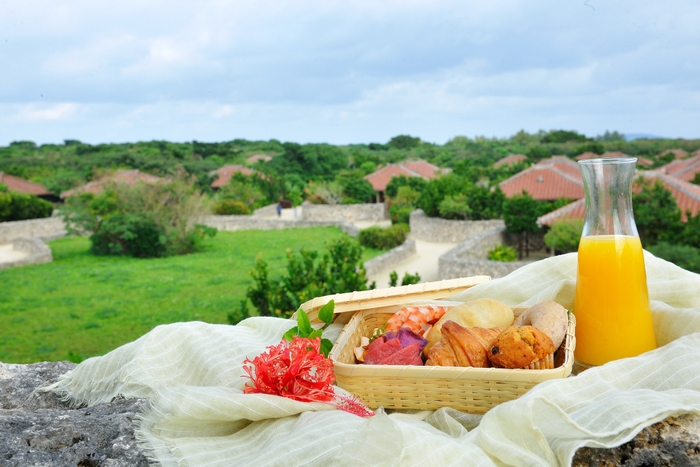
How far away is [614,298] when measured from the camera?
1.76m

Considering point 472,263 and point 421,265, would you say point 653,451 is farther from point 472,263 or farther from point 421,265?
point 421,265

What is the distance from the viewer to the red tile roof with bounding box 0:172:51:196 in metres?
42.6

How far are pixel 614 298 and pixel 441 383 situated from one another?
56 centimetres

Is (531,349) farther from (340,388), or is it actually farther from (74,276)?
(74,276)

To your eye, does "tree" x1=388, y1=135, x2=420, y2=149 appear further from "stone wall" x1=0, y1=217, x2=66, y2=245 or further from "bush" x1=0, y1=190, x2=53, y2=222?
"stone wall" x1=0, y1=217, x2=66, y2=245

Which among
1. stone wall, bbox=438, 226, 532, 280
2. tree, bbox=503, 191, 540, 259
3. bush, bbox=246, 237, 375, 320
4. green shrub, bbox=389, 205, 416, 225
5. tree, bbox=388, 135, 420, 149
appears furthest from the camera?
tree, bbox=388, 135, 420, 149

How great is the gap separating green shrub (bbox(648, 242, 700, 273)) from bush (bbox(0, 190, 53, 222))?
103ft

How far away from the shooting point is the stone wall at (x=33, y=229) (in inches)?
1212

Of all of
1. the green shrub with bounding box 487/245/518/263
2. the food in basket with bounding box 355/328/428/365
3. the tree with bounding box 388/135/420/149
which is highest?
the tree with bounding box 388/135/420/149

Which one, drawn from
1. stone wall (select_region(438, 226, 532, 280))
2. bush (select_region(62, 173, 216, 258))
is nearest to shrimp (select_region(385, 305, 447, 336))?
stone wall (select_region(438, 226, 532, 280))

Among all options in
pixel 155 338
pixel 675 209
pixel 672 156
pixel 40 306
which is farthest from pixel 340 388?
pixel 672 156

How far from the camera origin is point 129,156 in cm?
5541

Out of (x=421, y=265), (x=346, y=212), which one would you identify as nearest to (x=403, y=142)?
(x=346, y=212)

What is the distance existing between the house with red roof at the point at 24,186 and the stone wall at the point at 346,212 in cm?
1941
